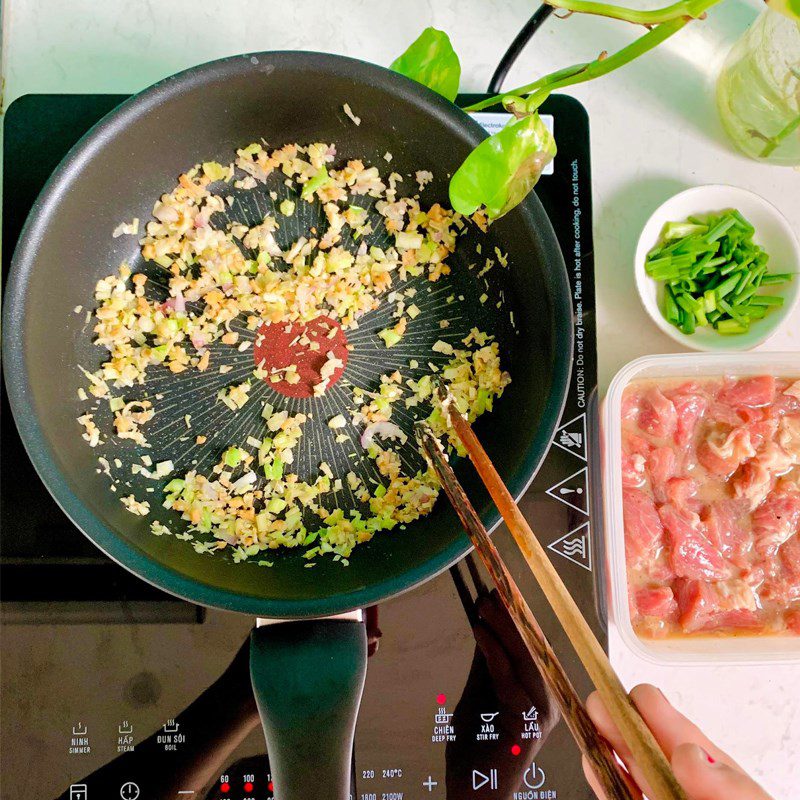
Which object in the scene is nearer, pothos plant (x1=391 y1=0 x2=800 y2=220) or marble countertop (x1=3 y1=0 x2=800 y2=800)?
pothos plant (x1=391 y1=0 x2=800 y2=220)

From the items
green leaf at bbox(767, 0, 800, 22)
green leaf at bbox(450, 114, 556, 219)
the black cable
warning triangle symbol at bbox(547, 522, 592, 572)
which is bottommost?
warning triangle symbol at bbox(547, 522, 592, 572)

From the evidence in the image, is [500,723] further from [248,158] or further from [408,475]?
[248,158]

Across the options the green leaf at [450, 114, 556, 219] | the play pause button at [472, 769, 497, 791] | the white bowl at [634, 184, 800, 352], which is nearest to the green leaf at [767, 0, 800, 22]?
the green leaf at [450, 114, 556, 219]

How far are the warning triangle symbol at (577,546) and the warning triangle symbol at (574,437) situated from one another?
0.09 m

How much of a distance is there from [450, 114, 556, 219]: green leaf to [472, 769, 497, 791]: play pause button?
2.24ft

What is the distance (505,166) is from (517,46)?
0.34 metres

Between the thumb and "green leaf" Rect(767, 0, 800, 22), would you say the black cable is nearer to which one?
"green leaf" Rect(767, 0, 800, 22)

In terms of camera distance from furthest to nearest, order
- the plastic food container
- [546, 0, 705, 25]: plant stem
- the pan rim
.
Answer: the plastic food container → the pan rim → [546, 0, 705, 25]: plant stem

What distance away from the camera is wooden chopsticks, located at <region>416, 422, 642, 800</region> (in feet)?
1.53

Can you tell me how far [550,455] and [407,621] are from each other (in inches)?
11.0

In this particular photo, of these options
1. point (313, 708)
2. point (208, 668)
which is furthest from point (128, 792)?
point (313, 708)

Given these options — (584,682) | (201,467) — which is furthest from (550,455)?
(201,467)

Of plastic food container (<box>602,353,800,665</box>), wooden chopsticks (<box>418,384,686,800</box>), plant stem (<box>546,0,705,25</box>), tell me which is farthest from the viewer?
plastic food container (<box>602,353,800,665</box>)

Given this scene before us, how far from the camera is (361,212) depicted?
94cm
